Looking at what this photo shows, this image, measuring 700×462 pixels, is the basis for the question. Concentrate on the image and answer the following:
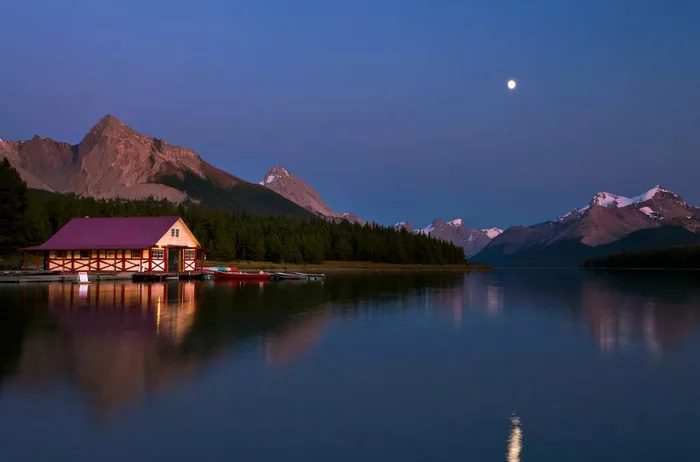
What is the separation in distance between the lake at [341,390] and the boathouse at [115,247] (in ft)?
171

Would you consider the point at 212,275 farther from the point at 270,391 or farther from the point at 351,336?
the point at 270,391

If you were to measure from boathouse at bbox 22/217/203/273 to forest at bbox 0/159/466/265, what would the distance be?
25.9ft

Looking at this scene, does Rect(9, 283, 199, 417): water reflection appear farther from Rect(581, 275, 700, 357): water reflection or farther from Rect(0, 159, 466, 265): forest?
Rect(0, 159, 466, 265): forest

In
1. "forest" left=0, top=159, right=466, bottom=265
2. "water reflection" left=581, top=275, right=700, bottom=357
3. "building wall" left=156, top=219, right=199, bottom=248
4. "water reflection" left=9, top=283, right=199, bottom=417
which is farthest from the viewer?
"forest" left=0, top=159, right=466, bottom=265

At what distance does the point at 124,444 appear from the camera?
12.1 metres

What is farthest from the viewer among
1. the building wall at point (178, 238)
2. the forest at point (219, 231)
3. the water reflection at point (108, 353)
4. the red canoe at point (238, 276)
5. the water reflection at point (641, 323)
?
the forest at point (219, 231)

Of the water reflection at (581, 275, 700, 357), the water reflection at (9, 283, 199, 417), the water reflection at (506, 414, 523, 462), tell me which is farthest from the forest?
the water reflection at (506, 414, 523, 462)

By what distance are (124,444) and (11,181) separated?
91.0m

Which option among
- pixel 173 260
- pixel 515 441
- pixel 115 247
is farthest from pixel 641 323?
pixel 173 260

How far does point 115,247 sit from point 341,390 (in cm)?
7412

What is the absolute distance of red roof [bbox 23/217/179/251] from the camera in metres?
83.6

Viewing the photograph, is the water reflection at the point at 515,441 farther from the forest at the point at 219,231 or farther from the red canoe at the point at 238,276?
the forest at the point at 219,231

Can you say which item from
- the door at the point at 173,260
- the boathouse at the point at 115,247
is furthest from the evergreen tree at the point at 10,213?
the door at the point at 173,260

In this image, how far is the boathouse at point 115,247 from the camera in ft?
275
